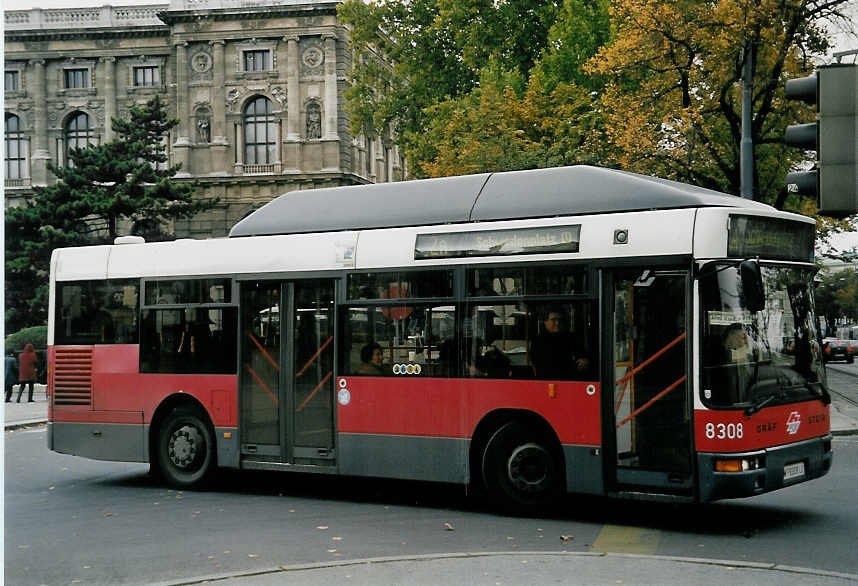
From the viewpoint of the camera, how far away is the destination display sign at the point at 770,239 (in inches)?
388

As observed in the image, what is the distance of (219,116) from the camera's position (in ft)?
230

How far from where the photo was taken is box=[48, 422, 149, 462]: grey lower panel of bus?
45.0 ft

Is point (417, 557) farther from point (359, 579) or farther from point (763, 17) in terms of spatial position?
point (763, 17)

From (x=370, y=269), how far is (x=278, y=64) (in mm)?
59964

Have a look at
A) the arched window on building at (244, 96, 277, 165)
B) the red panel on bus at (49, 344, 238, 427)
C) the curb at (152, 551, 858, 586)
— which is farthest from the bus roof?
the arched window on building at (244, 96, 277, 165)

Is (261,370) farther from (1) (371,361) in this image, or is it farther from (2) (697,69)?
(2) (697,69)

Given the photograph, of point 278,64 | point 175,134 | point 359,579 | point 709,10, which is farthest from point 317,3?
point 359,579

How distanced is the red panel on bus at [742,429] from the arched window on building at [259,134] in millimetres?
61560

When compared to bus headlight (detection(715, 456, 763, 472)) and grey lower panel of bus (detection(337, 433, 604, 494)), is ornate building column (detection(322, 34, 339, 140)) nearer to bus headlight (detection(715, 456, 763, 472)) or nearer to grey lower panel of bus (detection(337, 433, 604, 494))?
grey lower panel of bus (detection(337, 433, 604, 494))

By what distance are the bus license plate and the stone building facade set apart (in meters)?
57.7

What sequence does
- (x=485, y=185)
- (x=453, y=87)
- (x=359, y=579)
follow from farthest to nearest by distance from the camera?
(x=453, y=87)
(x=485, y=185)
(x=359, y=579)

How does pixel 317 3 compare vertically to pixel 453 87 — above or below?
above

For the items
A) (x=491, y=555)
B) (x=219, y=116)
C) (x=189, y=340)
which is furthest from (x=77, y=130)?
(x=491, y=555)

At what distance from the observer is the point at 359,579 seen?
7.84m
